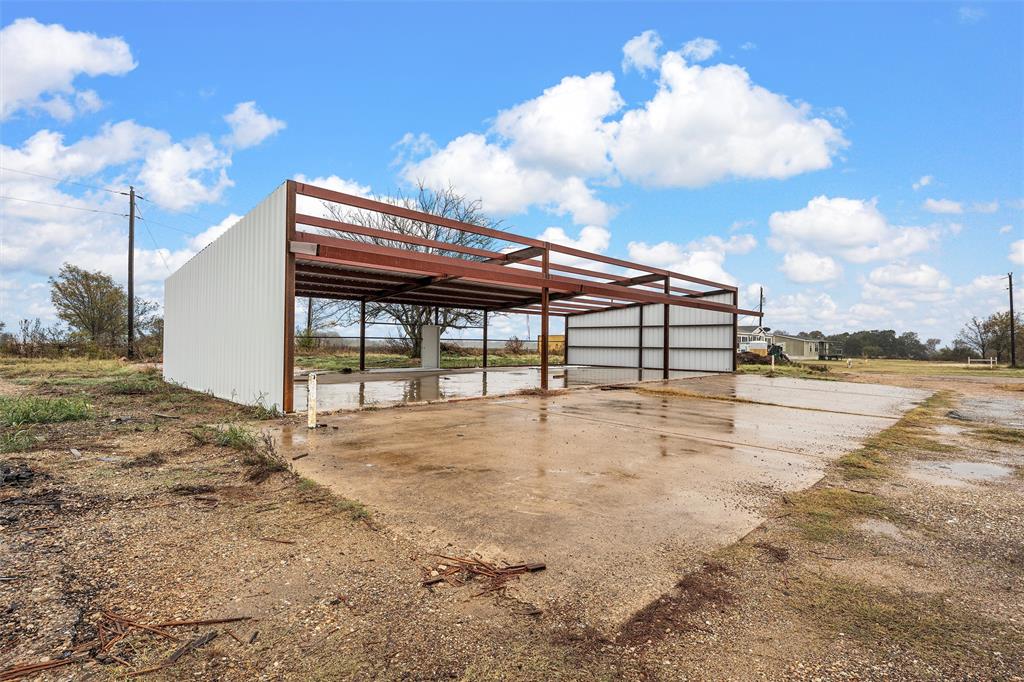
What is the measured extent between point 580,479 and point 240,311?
9087 millimetres

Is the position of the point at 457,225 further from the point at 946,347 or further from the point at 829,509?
the point at 946,347

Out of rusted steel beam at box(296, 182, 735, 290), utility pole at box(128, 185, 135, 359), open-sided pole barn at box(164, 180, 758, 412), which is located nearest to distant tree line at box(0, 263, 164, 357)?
utility pole at box(128, 185, 135, 359)

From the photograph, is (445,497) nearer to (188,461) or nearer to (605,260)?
(188,461)

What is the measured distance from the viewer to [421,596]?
2.55 metres

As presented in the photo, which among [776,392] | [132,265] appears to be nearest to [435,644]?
[776,392]

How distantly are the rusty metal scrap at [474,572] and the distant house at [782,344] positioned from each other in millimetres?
38372

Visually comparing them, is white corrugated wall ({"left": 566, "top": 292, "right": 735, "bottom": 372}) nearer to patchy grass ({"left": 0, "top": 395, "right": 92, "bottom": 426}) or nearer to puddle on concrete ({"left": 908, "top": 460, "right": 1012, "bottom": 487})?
puddle on concrete ({"left": 908, "top": 460, "right": 1012, "bottom": 487})

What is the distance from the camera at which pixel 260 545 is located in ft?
10.3

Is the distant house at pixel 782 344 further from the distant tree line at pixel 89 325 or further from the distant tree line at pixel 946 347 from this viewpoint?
the distant tree line at pixel 89 325

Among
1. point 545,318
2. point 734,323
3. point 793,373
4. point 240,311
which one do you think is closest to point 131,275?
point 240,311

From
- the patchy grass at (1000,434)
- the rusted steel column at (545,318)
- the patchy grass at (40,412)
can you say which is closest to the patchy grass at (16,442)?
the patchy grass at (40,412)

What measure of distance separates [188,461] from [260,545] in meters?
3.00

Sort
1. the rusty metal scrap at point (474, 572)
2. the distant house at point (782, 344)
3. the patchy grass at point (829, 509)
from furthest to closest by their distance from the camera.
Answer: the distant house at point (782, 344) → the patchy grass at point (829, 509) → the rusty metal scrap at point (474, 572)

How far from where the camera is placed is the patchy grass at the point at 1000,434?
744 cm
